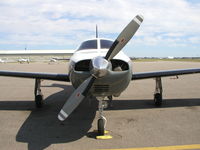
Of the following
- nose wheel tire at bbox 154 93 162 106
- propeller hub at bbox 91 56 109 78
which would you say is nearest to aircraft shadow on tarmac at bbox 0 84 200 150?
nose wheel tire at bbox 154 93 162 106

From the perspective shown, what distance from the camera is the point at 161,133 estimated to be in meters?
5.50

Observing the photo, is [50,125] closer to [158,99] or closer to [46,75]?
[46,75]

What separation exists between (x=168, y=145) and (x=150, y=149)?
0.49 m

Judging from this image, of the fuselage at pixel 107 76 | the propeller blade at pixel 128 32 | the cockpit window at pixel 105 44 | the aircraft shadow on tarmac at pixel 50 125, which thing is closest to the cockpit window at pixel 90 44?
the cockpit window at pixel 105 44

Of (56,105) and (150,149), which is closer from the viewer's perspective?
(150,149)

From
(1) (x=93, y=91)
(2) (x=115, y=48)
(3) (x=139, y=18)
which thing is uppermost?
(3) (x=139, y=18)

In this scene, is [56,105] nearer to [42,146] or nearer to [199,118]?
[42,146]

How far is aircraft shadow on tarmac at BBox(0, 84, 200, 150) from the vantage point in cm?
527

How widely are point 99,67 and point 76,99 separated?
1056 millimetres

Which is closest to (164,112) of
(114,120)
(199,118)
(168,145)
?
(199,118)

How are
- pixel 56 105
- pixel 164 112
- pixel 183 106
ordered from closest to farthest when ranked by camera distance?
pixel 164 112
pixel 183 106
pixel 56 105

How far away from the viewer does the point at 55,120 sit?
6.80m

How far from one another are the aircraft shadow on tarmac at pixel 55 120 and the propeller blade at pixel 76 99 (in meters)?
0.79

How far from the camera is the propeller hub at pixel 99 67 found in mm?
4242
